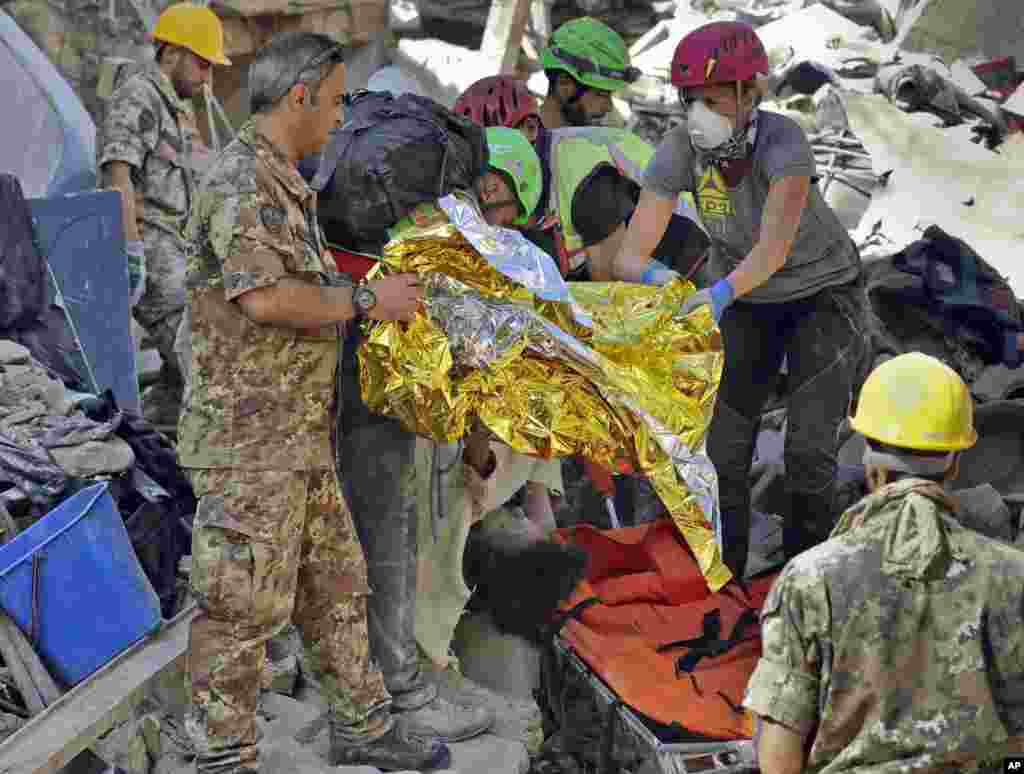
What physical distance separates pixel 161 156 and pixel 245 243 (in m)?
3.07

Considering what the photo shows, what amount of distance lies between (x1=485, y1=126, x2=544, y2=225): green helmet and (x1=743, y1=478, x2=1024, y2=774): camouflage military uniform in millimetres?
2103

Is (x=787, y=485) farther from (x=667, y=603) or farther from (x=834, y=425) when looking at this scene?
(x=667, y=603)

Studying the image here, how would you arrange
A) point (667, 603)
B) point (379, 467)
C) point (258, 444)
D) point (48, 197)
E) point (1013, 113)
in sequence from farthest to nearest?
point (1013, 113) < point (48, 197) < point (667, 603) < point (379, 467) < point (258, 444)

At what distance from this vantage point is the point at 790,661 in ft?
8.46

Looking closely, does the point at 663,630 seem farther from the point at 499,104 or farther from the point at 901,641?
the point at 901,641

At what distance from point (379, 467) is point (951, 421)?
1.80m

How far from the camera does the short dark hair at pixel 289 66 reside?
3389 millimetres

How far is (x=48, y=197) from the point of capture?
5.36 m

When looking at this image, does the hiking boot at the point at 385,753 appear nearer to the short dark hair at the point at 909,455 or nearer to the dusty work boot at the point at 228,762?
the dusty work boot at the point at 228,762

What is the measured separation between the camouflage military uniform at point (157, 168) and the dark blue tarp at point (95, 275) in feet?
1.63

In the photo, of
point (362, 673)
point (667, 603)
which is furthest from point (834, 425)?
point (362, 673)

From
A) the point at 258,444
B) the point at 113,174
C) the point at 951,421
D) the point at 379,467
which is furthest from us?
the point at 113,174

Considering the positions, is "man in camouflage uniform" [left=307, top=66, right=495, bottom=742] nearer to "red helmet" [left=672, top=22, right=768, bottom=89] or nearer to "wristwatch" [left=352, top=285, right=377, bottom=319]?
"wristwatch" [left=352, top=285, right=377, bottom=319]

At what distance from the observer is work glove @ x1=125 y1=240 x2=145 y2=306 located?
5910mm
